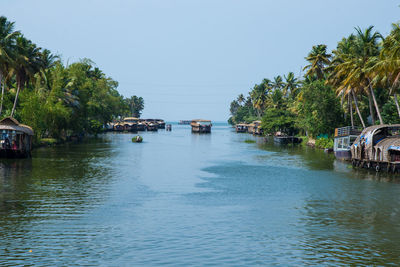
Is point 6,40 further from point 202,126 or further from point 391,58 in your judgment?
point 202,126

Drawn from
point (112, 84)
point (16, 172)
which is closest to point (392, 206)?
point (16, 172)

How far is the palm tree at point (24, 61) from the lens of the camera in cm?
5808

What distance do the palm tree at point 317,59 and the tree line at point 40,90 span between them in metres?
42.2

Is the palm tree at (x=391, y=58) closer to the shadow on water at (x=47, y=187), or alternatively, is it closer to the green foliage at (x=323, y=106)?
the green foliage at (x=323, y=106)

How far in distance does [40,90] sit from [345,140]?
47829mm

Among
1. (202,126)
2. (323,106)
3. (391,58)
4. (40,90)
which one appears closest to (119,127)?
(202,126)

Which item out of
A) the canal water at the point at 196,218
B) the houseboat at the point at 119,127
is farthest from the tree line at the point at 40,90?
the houseboat at the point at 119,127

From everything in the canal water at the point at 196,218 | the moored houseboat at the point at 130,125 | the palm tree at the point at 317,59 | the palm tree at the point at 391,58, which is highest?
the palm tree at the point at 317,59

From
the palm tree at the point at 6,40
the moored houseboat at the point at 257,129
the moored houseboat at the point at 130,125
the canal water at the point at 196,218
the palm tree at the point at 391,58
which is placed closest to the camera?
the canal water at the point at 196,218

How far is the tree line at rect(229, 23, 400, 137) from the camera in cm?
4468

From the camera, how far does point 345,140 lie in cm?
5609

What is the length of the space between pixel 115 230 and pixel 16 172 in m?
22.7

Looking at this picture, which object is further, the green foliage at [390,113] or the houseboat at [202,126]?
the houseboat at [202,126]

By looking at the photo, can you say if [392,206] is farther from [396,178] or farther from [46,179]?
[46,179]
